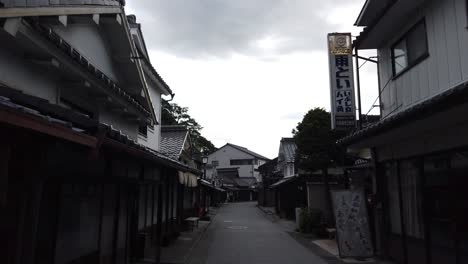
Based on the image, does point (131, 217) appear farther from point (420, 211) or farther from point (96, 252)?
point (420, 211)

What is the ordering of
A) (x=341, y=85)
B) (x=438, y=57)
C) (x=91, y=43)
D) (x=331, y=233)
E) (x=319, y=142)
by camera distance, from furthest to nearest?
1. (x=319, y=142)
2. (x=331, y=233)
3. (x=341, y=85)
4. (x=91, y=43)
5. (x=438, y=57)

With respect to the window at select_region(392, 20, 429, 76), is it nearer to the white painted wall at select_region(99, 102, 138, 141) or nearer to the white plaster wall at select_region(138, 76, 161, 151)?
the white painted wall at select_region(99, 102, 138, 141)

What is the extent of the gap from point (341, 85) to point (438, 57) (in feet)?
12.8

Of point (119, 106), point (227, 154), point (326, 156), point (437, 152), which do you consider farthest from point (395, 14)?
point (227, 154)

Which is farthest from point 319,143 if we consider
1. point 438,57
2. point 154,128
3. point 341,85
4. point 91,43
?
point 91,43

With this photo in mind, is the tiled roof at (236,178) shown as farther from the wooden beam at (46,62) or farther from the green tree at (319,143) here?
the wooden beam at (46,62)

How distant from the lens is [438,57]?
9.61 metres

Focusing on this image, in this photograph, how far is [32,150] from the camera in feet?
15.3

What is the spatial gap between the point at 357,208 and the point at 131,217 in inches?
289

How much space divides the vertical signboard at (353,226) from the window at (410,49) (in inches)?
172

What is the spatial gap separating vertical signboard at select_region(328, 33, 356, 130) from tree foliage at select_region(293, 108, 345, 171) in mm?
8070

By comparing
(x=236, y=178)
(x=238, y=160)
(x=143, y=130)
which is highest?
(x=238, y=160)

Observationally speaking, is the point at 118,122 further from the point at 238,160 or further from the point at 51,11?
the point at 238,160

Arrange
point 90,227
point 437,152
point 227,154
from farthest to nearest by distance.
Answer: point 227,154 → point 437,152 → point 90,227
